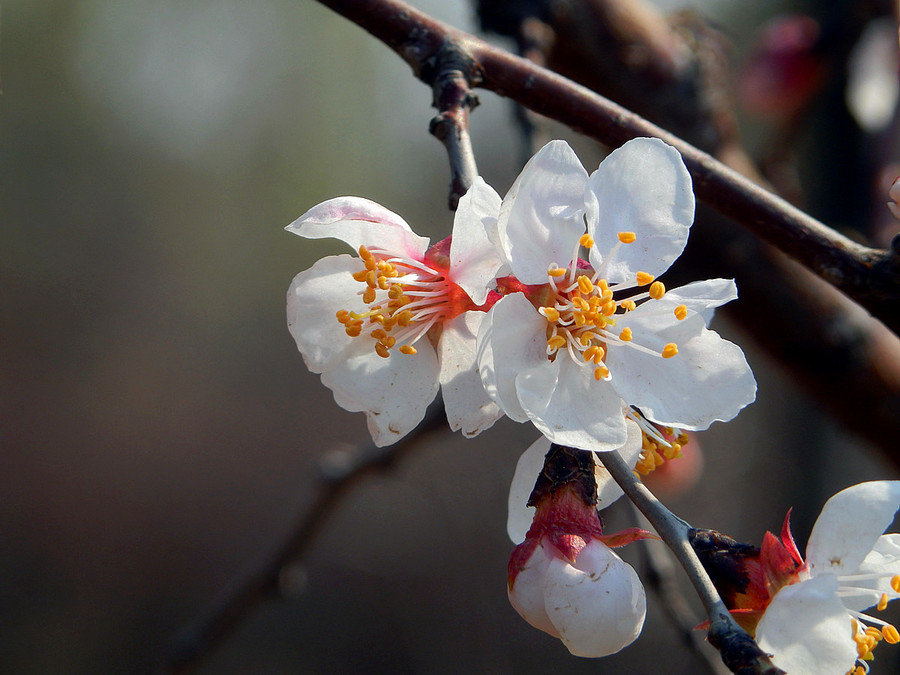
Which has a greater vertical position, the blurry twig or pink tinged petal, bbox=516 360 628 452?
pink tinged petal, bbox=516 360 628 452

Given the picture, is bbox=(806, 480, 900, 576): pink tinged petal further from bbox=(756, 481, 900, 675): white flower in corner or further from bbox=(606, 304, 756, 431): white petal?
bbox=(606, 304, 756, 431): white petal

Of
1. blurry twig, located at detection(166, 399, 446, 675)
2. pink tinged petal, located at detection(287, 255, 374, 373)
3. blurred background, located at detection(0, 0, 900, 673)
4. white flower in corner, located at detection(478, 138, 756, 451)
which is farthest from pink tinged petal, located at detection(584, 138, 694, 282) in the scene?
blurred background, located at detection(0, 0, 900, 673)

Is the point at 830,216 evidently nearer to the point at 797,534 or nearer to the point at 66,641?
the point at 797,534

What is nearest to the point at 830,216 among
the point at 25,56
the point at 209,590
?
the point at 209,590

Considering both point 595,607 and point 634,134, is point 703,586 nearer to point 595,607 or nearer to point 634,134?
point 595,607

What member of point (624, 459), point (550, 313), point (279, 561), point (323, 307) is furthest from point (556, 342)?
point (279, 561)

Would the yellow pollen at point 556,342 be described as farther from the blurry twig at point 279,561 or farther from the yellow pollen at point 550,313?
the blurry twig at point 279,561
